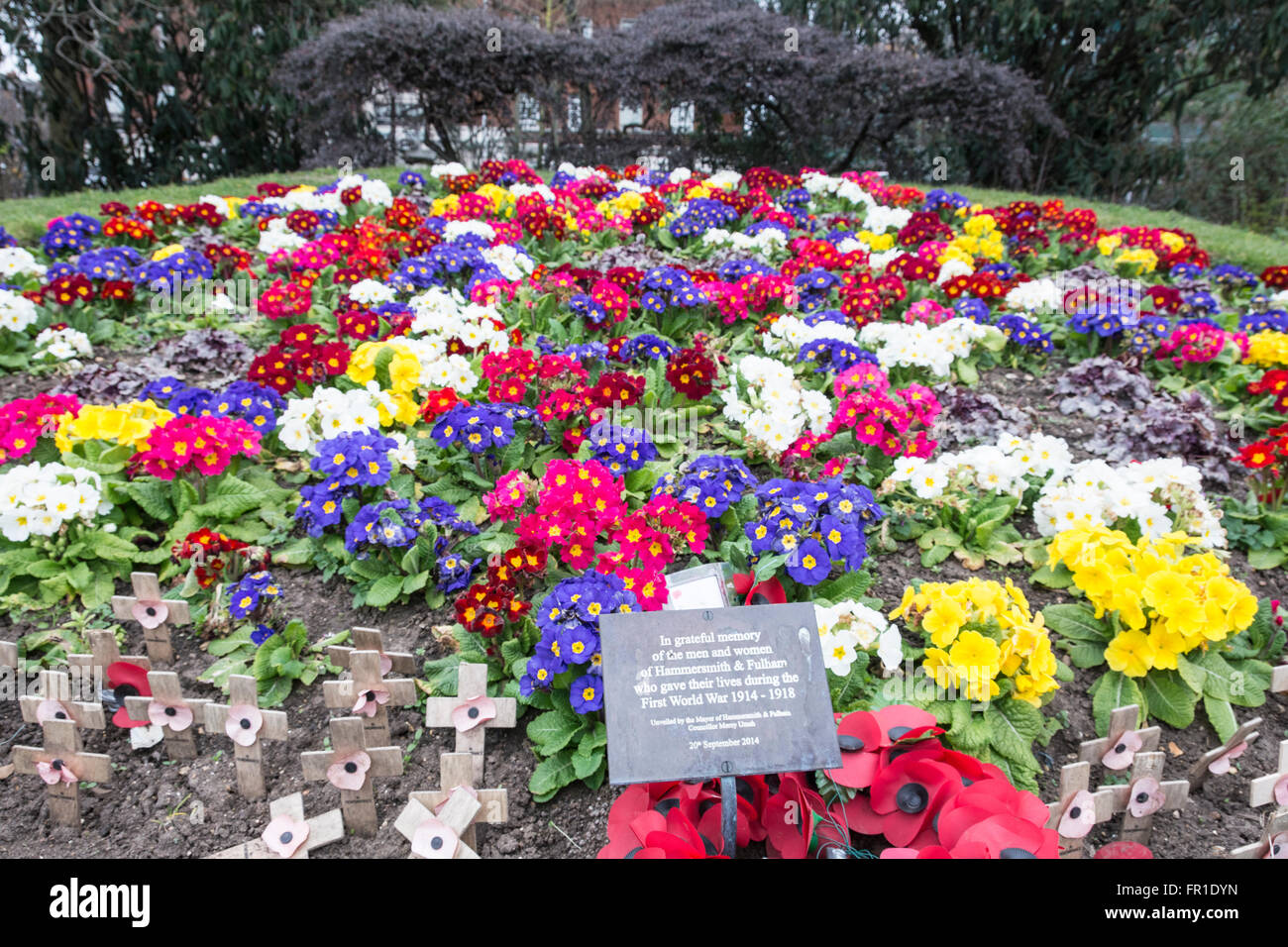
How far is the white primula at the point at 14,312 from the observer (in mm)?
4602

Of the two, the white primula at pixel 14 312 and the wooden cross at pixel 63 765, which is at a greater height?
the white primula at pixel 14 312

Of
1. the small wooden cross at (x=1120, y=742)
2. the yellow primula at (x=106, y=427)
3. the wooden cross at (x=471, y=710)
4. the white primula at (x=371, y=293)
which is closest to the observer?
the small wooden cross at (x=1120, y=742)

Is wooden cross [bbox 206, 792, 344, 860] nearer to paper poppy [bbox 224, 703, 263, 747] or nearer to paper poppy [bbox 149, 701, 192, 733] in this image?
paper poppy [bbox 224, 703, 263, 747]

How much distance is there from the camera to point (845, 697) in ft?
8.56

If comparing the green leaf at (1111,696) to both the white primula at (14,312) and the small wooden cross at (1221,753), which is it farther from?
the white primula at (14,312)

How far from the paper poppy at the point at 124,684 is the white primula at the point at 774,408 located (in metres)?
2.51

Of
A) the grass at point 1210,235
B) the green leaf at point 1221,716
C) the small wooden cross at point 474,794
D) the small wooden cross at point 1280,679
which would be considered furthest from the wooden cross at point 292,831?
the grass at point 1210,235

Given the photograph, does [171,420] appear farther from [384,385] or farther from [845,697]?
[845,697]

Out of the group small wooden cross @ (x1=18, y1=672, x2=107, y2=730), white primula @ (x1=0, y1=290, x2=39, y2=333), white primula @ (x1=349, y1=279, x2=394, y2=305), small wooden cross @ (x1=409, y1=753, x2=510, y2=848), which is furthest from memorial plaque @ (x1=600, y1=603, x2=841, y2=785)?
white primula @ (x1=0, y1=290, x2=39, y2=333)

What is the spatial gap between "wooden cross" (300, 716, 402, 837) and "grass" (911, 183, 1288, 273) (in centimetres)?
848

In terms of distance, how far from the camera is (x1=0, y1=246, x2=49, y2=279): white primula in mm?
5281

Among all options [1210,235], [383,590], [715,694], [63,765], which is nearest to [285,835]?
[63,765]
